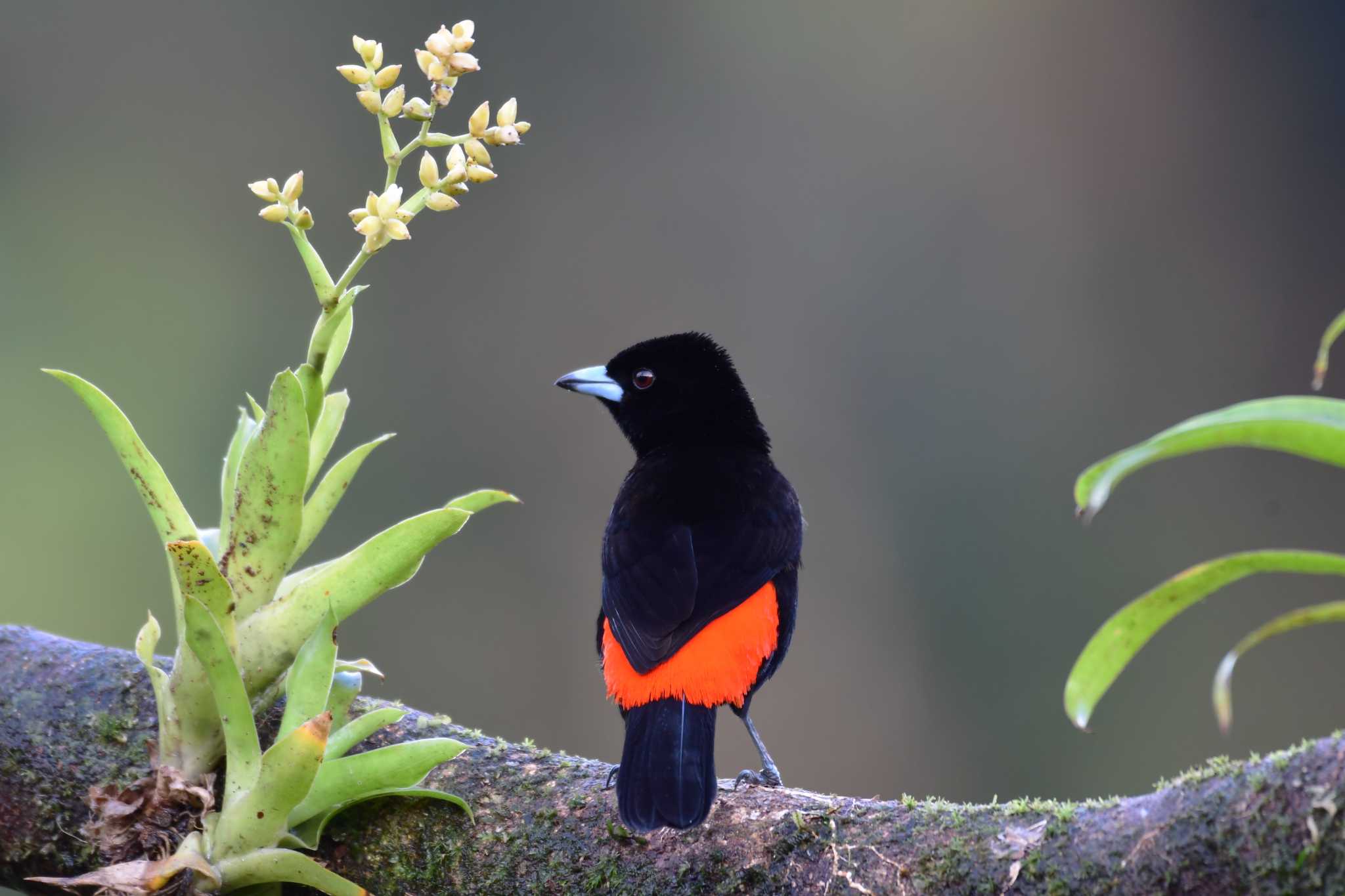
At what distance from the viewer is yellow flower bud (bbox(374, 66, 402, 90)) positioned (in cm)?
A: 214

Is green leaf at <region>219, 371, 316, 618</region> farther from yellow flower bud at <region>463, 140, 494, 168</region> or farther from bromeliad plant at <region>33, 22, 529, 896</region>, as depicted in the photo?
yellow flower bud at <region>463, 140, 494, 168</region>

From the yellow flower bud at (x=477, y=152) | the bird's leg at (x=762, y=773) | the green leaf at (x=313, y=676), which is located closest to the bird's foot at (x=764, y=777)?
the bird's leg at (x=762, y=773)

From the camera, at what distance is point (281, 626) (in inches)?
91.4

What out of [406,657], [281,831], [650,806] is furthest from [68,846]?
[406,657]

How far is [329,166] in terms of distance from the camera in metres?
8.83

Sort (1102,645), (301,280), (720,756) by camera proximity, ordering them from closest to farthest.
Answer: (1102,645)
(720,756)
(301,280)

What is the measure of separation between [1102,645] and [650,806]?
2.34 ft

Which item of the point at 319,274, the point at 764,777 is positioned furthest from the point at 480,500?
the point at 764,777

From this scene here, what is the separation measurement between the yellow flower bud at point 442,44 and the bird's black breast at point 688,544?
119 cm

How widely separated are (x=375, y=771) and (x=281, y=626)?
1.10 feet

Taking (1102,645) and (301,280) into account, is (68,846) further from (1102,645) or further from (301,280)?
(301,280)

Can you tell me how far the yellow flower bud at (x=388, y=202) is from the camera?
6.89 feet

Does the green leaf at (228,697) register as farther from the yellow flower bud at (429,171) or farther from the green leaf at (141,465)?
the yellow flower bud at (429,171)

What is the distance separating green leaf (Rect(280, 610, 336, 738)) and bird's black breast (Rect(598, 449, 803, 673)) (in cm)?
66
